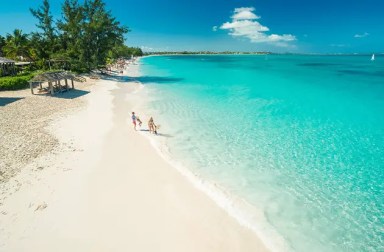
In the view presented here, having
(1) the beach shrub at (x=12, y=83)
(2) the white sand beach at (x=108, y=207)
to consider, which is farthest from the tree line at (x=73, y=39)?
(2) the white sand beach at (x=108, y=207)

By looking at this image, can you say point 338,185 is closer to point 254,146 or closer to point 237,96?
point 254,146

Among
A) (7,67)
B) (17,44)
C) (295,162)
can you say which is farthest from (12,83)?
(295,162)

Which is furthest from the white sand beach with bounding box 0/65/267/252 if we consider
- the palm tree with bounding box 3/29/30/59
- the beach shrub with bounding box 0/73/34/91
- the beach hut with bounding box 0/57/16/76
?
the palm tree with bounding box 3/29/30/59

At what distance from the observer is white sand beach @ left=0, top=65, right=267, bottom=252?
28.9 feet

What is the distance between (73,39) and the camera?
167 ft

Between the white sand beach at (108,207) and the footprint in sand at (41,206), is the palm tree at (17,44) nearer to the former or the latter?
the white sand beach at (108,207)

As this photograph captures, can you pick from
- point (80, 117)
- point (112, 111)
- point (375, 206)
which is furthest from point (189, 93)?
point (375, 206)

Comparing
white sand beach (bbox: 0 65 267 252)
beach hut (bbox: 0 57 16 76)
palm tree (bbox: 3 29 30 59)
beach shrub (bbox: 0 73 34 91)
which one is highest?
palm tree (bbox: 3 29 30 59)

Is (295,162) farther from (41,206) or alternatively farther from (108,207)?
(41,206)

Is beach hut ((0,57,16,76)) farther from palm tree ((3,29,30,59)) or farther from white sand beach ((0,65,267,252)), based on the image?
white sand beach ((0,65,267,252))

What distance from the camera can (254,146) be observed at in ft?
56.5

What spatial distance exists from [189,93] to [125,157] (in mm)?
23029

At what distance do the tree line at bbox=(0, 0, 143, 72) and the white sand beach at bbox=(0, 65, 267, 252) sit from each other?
37.7 meters

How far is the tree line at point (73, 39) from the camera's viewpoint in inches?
1891
